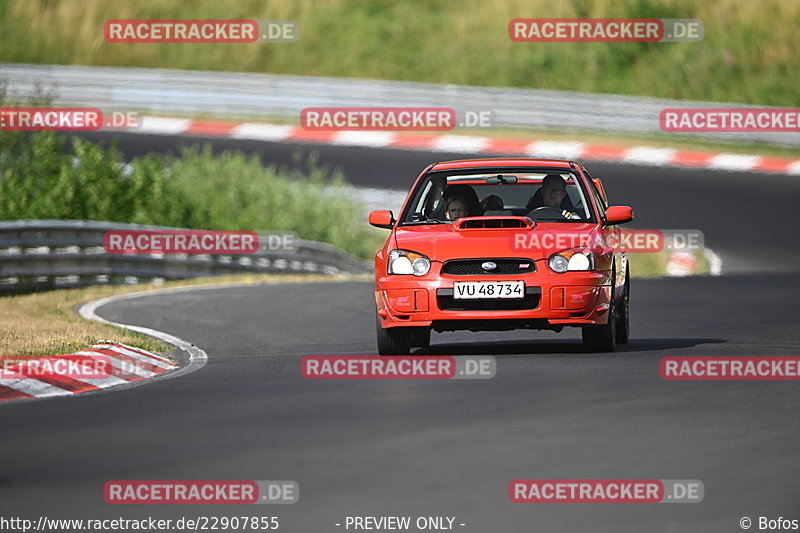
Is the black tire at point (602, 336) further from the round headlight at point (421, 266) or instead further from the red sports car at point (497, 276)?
the round headlight at point (421, 266)

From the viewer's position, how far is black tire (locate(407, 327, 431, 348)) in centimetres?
1260

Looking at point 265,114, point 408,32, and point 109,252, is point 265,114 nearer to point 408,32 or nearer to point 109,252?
point 408,32

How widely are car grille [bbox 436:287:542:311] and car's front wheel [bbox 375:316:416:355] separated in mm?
536

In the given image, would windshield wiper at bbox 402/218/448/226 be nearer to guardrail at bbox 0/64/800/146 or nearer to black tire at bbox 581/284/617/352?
black tire at bbox 581/284/617/352

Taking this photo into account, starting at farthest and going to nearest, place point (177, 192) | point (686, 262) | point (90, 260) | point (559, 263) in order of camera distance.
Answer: point (686, 262) < point (177, 192) < point (90, 260) < point (559, 263)

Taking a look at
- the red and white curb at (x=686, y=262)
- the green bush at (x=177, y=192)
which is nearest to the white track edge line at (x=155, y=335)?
the green bush at (x=177, y=192)

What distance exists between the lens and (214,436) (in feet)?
28.7

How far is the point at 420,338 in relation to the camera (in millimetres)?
13016

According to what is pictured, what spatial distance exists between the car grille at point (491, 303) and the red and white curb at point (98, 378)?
6.92ft

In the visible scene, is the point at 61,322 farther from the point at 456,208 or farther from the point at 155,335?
the point at 456,208

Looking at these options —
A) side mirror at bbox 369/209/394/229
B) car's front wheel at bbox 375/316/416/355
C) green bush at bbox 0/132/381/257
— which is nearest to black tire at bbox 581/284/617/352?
car's front wheel at bbox 375/316/416/355

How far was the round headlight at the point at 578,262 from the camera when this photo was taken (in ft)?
39.6

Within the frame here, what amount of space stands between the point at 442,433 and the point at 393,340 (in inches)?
148

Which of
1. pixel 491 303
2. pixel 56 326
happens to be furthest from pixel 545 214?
pixel 56 326
